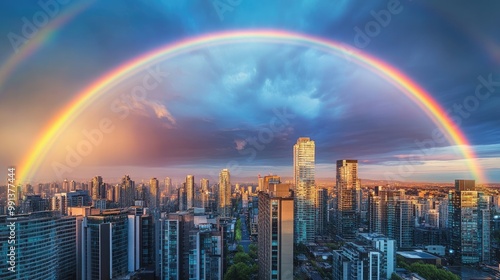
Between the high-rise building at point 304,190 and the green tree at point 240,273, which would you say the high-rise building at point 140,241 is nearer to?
the green tree at point 240,273

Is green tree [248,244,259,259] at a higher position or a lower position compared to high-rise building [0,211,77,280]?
lower

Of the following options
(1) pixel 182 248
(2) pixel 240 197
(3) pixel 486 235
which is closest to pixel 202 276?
(1) pixel 182 248

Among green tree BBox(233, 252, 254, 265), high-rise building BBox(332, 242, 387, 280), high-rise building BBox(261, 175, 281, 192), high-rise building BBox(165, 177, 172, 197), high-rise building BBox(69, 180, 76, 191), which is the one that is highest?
high-rise building BBox(261, 175, 281, 192)

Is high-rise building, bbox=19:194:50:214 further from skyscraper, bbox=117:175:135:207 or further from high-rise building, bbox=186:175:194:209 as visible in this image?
high-rise building, bbox=186:175:194:209

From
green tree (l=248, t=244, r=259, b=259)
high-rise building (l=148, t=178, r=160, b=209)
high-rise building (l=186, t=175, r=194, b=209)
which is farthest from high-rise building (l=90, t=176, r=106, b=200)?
green tree (l=248, t=244, r=259, b=259)

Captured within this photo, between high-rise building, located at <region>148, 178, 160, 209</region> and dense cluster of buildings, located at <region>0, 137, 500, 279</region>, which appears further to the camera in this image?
high-rise building, located at <region>148, 178, 160, 209</region>

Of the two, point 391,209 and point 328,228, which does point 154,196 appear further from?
point 391,209
